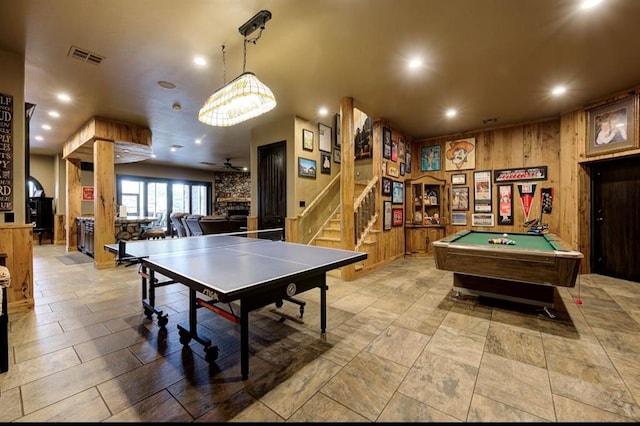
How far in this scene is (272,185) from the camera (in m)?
5.85

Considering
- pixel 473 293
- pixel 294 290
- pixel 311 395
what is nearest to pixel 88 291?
pixel 294 290

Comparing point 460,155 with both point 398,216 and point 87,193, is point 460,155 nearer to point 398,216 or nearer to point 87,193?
point 398,216

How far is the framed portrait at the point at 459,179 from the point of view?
636 cm

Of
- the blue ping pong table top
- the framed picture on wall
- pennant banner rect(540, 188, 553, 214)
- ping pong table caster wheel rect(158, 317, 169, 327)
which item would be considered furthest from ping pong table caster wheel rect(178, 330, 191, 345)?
pennant banner rect(540, 188, 553, 214)

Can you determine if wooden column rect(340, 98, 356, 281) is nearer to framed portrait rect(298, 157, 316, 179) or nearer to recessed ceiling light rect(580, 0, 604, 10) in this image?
framed portrait rect(298, 157, 316, 179)

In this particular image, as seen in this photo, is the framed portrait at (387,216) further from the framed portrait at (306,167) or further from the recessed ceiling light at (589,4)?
the recessed ceiling light at (589,4)

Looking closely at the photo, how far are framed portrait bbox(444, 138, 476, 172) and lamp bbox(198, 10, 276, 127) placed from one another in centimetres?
529

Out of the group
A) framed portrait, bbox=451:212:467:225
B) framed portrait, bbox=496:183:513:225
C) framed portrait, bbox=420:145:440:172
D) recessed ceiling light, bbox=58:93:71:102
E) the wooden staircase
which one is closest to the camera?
recessed ceiling light, bbox=58:93:71:102

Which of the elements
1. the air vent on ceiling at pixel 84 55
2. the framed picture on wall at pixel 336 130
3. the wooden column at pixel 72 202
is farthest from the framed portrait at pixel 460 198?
the wooden column at pixel 72 202

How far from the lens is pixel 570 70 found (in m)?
3.60

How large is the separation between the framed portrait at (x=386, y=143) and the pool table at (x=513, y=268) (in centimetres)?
260

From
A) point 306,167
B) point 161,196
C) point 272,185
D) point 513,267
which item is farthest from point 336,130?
point 161,196

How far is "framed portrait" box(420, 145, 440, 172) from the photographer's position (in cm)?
672

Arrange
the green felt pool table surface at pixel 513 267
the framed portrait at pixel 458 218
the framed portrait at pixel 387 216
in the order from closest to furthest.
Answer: the green felt pool table surface at pixel 513 267 → the framed portrait at pixel 387 216 → the framed portrait at pixel 458 218
